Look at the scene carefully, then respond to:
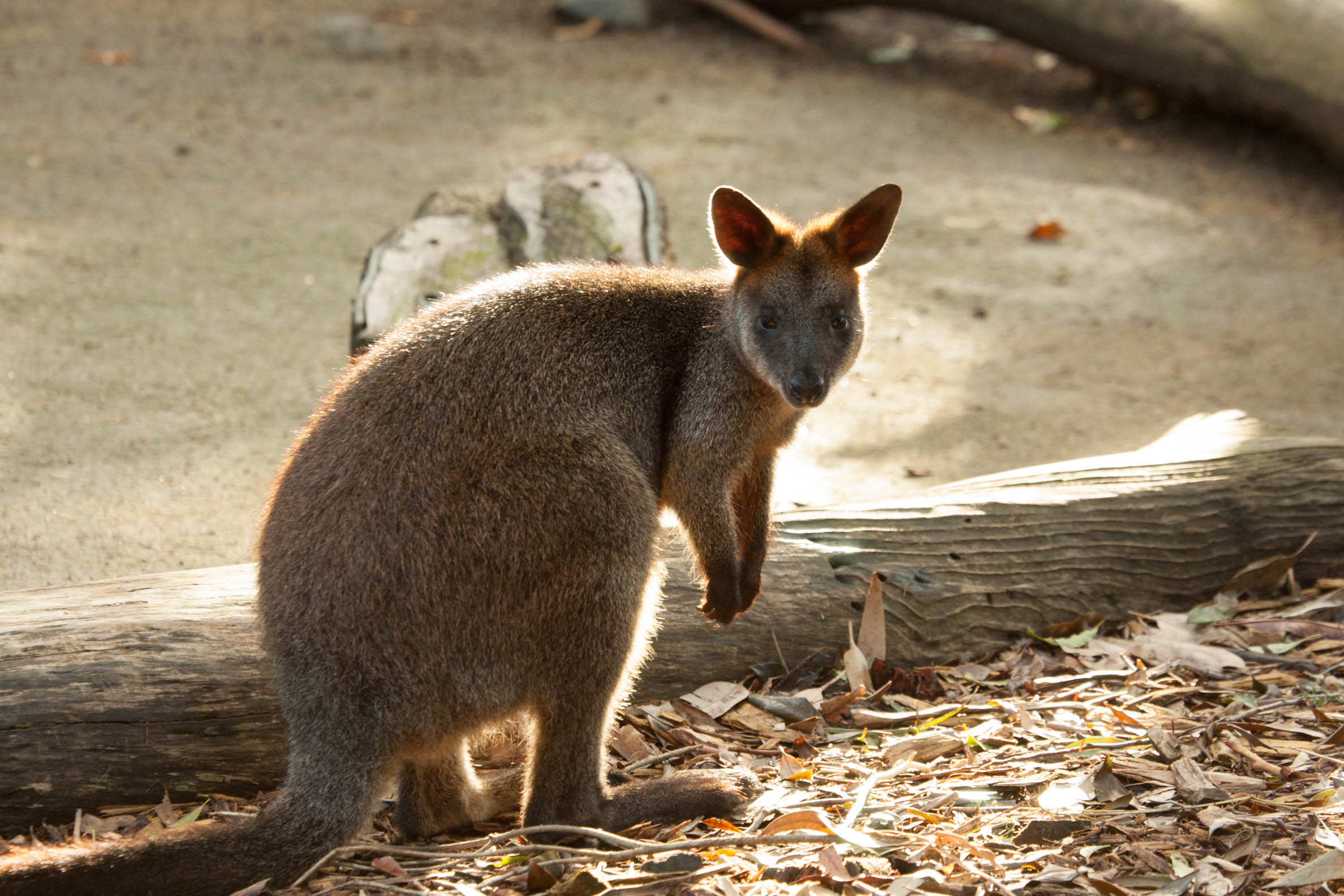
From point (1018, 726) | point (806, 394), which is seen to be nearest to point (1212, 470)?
point (1018, 726)

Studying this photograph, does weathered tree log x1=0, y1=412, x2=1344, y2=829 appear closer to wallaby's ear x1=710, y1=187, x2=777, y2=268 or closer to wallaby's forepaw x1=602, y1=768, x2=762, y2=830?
wallaby's forepaw x1=602, y1=768, x2=762, y2=830

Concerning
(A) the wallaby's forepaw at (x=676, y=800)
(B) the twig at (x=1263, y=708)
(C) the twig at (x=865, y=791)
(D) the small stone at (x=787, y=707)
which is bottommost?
(D) the small stone at (x=787, y=707)

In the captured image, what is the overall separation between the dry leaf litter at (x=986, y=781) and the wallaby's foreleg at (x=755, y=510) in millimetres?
465

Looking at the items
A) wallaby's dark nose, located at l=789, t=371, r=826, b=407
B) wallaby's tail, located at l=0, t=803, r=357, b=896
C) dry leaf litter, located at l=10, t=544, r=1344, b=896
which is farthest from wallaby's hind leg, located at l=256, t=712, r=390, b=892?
wallaby's dark nose, located at l=789, t=371, r=826, b=407

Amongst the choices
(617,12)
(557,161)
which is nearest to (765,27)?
(617,12)

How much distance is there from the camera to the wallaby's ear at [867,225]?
13.4 ft

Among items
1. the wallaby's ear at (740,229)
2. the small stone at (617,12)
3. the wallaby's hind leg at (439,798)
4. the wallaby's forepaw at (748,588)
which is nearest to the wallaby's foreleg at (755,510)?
the wallaby's forepaw at (748,588)

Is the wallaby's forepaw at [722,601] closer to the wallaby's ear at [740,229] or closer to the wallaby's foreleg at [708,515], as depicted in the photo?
the wallaby's foreleg at [708,515]

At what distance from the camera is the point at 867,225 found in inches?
163

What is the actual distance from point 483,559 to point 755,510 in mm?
1285

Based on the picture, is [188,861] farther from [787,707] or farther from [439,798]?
[787,707]

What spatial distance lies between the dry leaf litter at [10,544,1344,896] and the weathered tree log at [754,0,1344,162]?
21.7ft

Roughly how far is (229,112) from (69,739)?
28.8ft

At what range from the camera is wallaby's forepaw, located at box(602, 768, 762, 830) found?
3562mm
